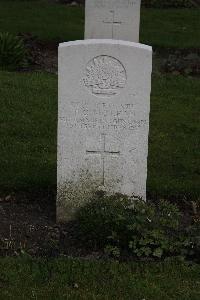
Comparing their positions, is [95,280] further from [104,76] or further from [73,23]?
[73,23]

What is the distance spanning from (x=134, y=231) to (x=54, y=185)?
1.52 metres

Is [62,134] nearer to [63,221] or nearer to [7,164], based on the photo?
[63,221]

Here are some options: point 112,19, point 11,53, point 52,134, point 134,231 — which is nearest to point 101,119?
point 134,231

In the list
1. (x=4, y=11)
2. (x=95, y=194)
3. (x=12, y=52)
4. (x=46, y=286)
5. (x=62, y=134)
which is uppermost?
(x=4, y=11)

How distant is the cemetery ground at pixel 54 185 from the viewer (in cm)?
480

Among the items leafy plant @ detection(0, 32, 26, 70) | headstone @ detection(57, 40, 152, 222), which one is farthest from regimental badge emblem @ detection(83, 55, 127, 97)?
leafy plant @ detection(0, 32, 26, 70)

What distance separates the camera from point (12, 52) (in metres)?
10.8

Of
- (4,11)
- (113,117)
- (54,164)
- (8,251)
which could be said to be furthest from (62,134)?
(4,11)

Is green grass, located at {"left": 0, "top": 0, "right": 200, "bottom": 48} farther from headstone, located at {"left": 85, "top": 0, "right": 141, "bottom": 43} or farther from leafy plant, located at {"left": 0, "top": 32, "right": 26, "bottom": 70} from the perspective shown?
leafy plant, located at {"left": 0, "top": 32, "right": 26, "bottom": 70}

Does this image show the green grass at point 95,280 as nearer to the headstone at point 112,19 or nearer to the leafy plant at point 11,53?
the leafy plant at point 11,53

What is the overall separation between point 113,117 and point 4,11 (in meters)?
11.4

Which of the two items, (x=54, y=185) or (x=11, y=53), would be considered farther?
(x=11, y=53)

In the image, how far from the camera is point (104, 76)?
552 centimetres

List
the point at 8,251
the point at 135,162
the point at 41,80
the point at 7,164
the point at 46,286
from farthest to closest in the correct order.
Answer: the point at 41,80 < the point at 7,164 < the point at 135,162 < the point at 8,251 < the point at 46,286
